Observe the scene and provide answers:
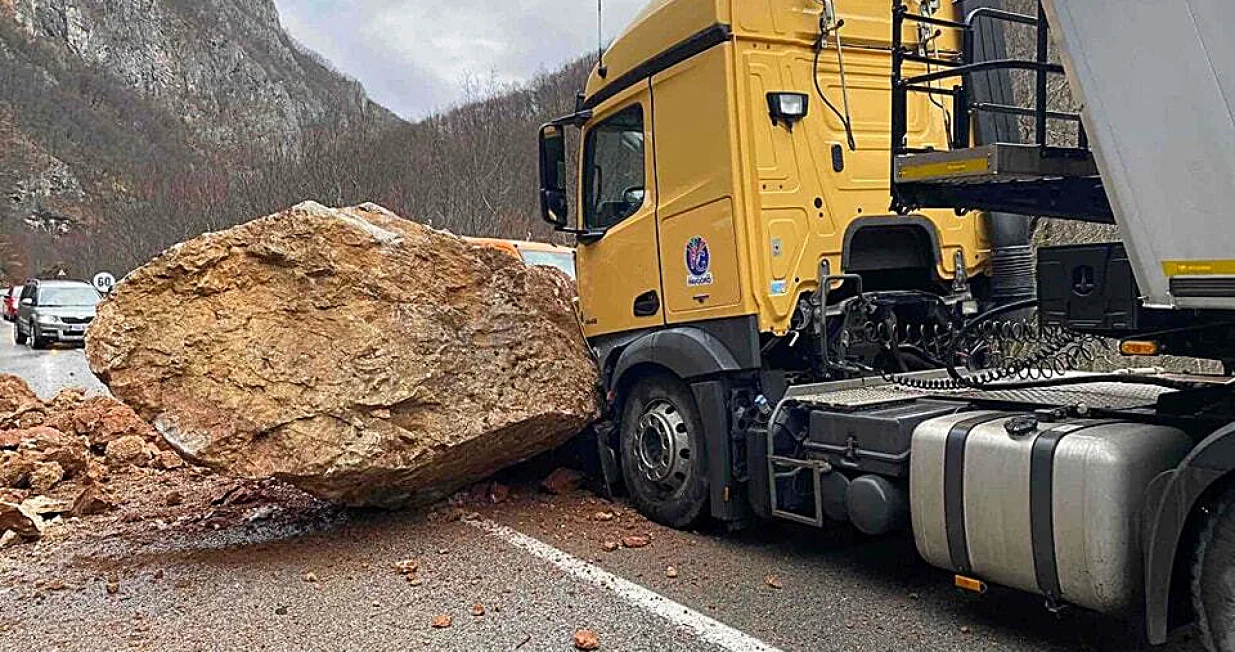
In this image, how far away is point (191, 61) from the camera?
4227 inches

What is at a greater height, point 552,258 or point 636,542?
point 552,258

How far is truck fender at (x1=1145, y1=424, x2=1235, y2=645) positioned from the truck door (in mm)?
3031

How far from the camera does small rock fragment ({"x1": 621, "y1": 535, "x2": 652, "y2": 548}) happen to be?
5547 millimetres

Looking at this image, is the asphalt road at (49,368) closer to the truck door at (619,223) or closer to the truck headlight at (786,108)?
the truck door at (619,223)

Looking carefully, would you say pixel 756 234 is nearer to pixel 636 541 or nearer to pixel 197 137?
pixel 636 541

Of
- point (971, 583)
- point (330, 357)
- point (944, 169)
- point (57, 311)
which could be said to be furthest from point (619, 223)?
point (57, 311)

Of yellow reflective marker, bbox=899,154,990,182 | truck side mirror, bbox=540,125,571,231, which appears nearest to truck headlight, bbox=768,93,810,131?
yellow reflective marker, bbox=899,154,990,182

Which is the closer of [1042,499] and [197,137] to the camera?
[1042,499]

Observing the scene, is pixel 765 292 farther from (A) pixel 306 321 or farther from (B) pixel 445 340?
(A) pixel 306 321

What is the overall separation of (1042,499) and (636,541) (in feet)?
7.94

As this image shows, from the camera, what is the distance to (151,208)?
165 ft

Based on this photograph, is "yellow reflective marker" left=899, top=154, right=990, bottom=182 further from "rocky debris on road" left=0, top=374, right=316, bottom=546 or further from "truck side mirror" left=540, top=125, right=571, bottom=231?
"rocky debris on road" left=0, top=374, right=316, bottom=546

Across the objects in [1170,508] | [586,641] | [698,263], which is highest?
[698,263]

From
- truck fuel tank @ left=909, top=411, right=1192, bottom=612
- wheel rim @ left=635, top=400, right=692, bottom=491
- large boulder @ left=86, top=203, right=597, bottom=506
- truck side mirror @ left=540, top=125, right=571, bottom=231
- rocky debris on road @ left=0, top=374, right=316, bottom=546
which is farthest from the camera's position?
truck side mirror @ left=540, top=125, right=571, bottom=231
